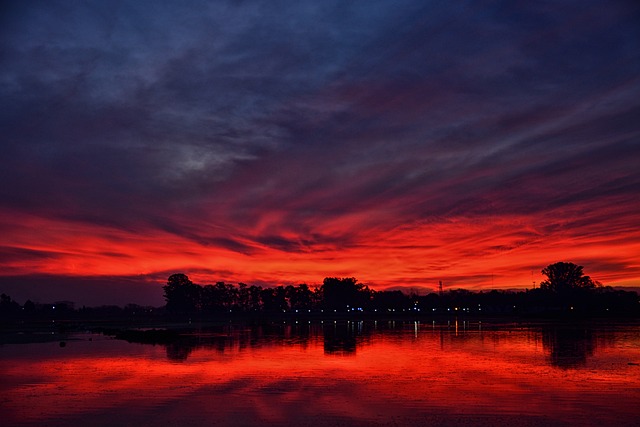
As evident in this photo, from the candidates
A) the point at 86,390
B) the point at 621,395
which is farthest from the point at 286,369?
the point at 621,395

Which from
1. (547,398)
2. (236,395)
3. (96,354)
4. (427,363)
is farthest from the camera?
(96,354)

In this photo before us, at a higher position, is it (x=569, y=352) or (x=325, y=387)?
(x=569, y=352)

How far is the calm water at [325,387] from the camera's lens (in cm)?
2623

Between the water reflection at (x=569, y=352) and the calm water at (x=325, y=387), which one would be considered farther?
the water reflection at (x=569, y=352)

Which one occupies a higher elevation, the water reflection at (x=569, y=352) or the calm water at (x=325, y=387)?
the water reflection at (x=569, y=352)

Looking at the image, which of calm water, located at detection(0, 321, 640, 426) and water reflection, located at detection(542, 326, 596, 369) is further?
water reflection, located at detection(542, 326, 596, 369)

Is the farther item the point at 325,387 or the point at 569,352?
the point at 569,352

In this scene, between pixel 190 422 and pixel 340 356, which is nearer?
pixel 190 422

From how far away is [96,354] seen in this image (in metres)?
57.8

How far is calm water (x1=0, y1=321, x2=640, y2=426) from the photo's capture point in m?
26.2

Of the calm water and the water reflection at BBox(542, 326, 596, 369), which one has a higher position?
the water reflection at BBox(542, 326, 596, 369)

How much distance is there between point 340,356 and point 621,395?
27579mm

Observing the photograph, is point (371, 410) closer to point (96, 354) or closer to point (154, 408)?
point (154, 408)

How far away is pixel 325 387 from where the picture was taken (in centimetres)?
3475
